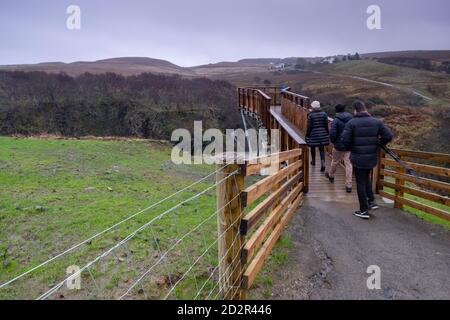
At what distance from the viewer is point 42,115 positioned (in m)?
25.1

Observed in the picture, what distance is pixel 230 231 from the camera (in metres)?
3.51

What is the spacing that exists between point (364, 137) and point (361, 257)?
7.15ft

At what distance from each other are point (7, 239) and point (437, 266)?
684 cm

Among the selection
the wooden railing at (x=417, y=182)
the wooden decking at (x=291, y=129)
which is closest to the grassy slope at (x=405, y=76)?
the wooden decking at (x=291, y=129)

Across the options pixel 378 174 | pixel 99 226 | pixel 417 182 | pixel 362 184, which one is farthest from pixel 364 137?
pixel 99 226

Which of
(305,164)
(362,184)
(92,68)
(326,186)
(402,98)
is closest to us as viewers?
(362,184)

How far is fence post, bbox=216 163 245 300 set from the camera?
11.4 ft

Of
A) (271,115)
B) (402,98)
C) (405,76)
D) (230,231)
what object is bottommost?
(230,231)

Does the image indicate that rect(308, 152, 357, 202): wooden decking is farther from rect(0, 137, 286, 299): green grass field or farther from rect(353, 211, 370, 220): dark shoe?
rect(0, 137, 286, 299): green grass field

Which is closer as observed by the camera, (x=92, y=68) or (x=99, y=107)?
(x=99, y=107)

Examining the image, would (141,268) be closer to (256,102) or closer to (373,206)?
(373,206)

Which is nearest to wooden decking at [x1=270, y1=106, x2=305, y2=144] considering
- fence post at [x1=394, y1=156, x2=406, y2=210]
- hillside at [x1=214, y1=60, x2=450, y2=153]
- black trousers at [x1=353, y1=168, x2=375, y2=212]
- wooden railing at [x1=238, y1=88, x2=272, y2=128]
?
wooden railing at [x1=238, y1=88, x2=272, y2=128]

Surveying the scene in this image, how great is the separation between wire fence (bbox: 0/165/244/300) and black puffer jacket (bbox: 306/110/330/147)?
3.83 meters
